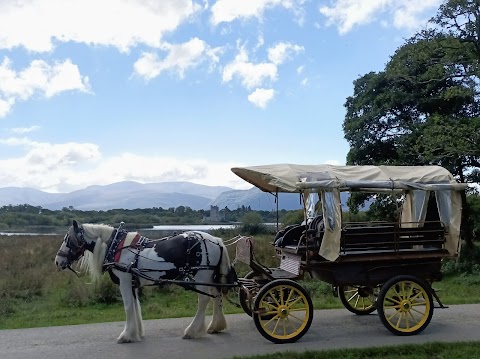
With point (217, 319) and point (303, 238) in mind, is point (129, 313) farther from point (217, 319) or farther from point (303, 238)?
point (303, 238)

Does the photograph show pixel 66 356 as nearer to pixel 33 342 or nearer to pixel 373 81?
pixel 33 342

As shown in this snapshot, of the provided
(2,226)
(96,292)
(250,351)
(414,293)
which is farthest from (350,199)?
(2,226)

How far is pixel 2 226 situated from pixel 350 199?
3967 cm

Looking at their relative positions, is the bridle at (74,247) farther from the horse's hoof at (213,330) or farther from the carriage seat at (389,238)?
the carriage seat at (389,238)

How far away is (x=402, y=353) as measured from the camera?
24.6 ft

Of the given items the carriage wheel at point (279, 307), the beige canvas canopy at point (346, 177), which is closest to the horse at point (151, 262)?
the carriage wheel at point (279, 307)

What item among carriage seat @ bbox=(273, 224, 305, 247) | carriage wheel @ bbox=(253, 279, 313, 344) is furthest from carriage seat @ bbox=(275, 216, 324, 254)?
carriage wheel @ bbox=(253, 279, 313, 344)

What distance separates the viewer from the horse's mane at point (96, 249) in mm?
8680

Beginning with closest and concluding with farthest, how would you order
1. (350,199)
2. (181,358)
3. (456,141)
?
1. (181,358)
2. (456,141)
3. (350,199)

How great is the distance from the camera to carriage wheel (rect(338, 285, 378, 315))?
9891mm

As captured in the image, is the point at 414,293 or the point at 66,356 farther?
the point at 414,293

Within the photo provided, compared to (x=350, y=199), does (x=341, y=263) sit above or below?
below

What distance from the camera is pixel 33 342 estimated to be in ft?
28.2

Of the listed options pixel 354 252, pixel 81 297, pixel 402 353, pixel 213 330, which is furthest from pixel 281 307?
pixel 81 297
